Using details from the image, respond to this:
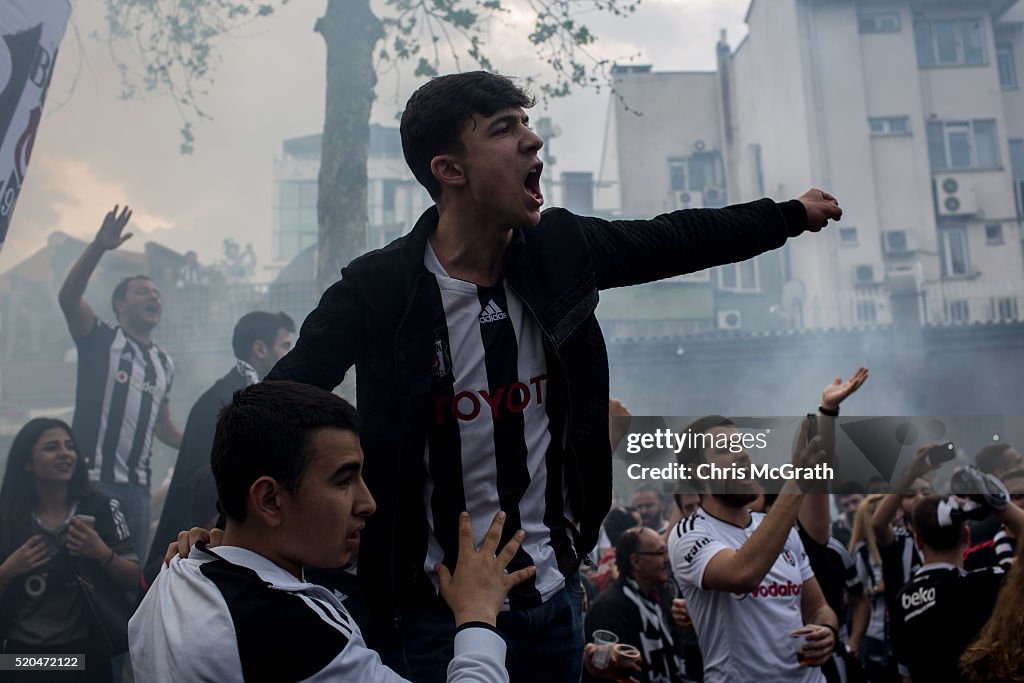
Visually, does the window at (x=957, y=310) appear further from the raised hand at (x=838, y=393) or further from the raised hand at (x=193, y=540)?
the raised hand at (x=193, y=540)

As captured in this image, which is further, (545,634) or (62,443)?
(62,443)

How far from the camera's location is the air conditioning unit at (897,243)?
70.9 ft

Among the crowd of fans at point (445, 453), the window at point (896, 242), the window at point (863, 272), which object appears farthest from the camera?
the window at point (863, 272)

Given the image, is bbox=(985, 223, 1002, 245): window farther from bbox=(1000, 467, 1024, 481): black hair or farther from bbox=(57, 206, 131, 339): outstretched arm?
bbox=(57, 206, 131, 339): outstretched arm

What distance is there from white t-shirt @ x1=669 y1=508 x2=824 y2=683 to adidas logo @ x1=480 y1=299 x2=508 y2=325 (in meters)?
1.99

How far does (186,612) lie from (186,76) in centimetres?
818

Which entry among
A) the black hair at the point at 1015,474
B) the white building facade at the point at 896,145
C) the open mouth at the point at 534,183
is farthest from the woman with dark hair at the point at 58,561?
the white building facade at the point at 896,145

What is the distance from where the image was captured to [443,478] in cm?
187

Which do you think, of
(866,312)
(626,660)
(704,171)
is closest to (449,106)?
(626,660)

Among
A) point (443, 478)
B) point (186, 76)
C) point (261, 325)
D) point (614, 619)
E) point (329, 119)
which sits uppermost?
point (186, 76)

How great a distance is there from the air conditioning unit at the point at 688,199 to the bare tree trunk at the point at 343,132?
16.8 meters

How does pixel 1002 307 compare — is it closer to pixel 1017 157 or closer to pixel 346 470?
pixel 1017 157

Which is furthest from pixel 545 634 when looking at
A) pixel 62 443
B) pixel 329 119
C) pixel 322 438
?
pixel 329 119

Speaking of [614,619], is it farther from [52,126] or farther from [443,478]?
[52,126]
